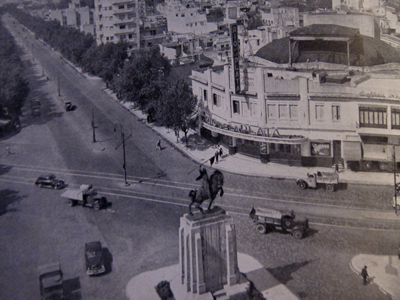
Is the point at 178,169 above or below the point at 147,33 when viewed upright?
below

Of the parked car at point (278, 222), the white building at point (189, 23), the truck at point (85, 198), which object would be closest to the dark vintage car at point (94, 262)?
the truck at point (85, 198)

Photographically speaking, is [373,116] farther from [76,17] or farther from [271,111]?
[76,17]

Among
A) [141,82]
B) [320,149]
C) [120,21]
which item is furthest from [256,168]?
[120,21]

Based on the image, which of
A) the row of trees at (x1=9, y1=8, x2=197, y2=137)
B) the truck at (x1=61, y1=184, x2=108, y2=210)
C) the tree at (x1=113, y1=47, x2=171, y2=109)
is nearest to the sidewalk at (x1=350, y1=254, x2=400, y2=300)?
the truck at (x1=61, y1=184, x2=108, y2=210)

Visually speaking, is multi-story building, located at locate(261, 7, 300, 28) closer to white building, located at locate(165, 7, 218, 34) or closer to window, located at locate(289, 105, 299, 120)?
white building, located at locate(165, 7, 218, 34)

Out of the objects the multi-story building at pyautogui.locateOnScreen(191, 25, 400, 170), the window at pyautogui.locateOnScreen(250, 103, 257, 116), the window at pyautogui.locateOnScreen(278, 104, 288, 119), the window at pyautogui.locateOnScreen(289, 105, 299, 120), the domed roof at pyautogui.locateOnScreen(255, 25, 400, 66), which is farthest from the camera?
the domed roof at pyautogui.locateOnScreen(255, 25, 400, 66)

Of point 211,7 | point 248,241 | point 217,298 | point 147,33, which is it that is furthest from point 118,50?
point 211,7

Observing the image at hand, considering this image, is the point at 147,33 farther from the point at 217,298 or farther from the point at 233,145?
the point at 217,298
